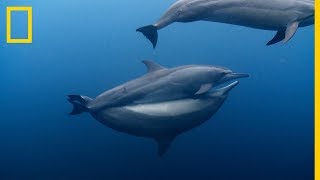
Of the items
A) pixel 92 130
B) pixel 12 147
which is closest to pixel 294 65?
pixel 92 130

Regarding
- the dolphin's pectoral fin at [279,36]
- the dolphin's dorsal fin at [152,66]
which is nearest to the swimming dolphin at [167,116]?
the dolphin's dorsal fin at [152,66]

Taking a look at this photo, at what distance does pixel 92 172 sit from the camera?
2715mm

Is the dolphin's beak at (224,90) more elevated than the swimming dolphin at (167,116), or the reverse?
the dolphin's beak at (224,90)

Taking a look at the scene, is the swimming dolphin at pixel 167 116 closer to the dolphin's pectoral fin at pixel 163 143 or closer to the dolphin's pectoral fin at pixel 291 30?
the dolphin's pectoral fin at pixel 163 143

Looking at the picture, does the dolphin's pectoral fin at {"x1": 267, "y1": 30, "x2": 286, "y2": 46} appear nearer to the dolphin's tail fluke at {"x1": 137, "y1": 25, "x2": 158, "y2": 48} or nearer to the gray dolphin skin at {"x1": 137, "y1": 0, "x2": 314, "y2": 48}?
the gray dolphin skin at {"x1": 137, "y1": 0, "x2": 314, "y2": 48}

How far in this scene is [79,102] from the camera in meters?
2.65

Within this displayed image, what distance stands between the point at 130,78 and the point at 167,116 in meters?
0.33

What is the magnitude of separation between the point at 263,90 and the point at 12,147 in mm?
1640

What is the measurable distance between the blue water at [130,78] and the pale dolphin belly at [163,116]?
6 centimetres

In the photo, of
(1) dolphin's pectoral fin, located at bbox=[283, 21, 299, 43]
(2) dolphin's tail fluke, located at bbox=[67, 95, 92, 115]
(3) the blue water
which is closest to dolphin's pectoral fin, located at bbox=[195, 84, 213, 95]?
(3) the blue water

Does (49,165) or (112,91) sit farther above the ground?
(112,91)

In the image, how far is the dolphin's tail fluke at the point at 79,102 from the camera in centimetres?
265

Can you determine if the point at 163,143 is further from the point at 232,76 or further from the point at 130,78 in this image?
the point at 232,76

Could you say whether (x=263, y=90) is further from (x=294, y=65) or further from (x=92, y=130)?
(x=92, y=130)
